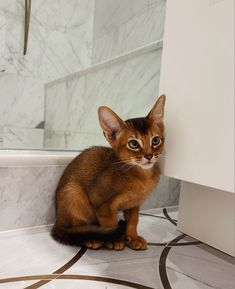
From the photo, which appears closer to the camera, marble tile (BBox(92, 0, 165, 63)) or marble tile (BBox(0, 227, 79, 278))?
marble tile (BBox(0, 227, 79, 278))

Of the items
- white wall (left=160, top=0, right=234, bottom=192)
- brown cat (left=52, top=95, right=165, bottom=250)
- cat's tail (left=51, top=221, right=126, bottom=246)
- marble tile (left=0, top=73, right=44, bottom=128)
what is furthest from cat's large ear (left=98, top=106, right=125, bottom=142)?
marble tile (left=0, top=73, right=44, bottom=128)

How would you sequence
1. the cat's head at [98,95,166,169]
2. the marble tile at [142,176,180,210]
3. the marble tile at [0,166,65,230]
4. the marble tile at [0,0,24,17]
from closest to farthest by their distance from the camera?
the cat's head at [98,95,166,169] → the marble tile at [0,166,65,230] → the marble tile at [142,176,180,210] → the marble tile at [0,0,24,17]

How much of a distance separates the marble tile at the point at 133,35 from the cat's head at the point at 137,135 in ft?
2.07

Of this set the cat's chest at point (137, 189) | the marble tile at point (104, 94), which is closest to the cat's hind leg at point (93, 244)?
the cat's chest at point (137, 189)

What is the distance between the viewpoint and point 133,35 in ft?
4.96

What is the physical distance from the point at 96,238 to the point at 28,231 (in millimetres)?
229

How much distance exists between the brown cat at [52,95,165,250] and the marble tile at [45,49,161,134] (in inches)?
16.6

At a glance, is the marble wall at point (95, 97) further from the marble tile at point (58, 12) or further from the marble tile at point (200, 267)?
the marble tile at point (200, 267)

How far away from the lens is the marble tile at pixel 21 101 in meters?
1.72

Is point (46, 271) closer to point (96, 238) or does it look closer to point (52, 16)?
point (96, 238)

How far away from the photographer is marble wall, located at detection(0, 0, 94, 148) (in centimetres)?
168

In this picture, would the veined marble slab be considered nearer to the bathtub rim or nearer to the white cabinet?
the bathtub rim

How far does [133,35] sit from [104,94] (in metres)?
0.35

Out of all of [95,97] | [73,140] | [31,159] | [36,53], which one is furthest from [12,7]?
[31,159]
